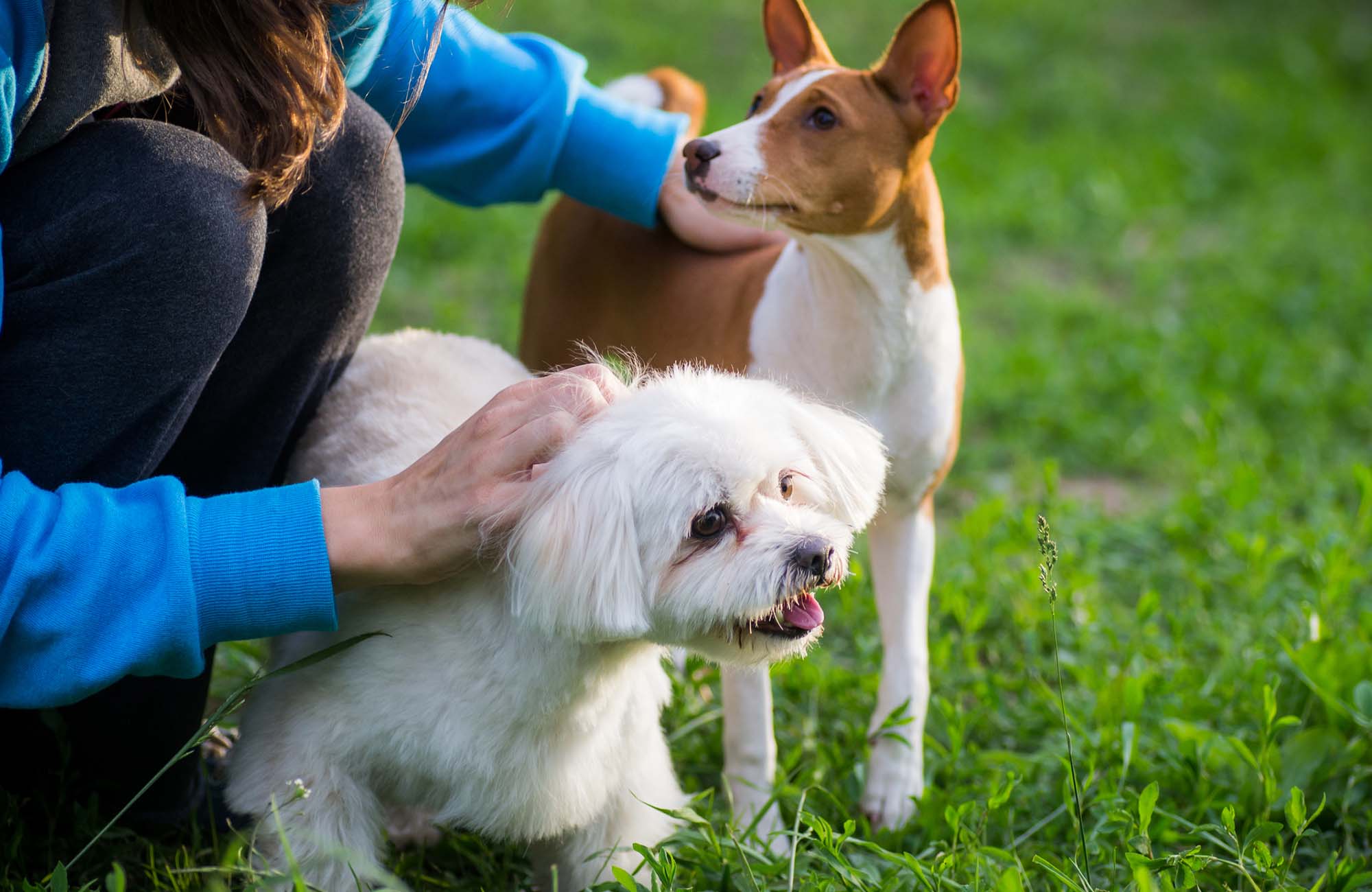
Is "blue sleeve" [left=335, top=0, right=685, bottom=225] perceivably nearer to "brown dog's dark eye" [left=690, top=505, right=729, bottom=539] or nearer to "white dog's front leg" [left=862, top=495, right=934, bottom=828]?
"white dog's front leg" [left=862, top=495, right=934, bottom=828]

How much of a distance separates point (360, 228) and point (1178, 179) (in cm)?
415

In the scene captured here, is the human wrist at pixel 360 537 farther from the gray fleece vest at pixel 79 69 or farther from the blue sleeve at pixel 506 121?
the blue sleeve at pixel 506 121

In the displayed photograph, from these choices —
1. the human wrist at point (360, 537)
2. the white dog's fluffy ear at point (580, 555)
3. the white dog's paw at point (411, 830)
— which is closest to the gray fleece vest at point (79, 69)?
the human wrist at point (360, 537)

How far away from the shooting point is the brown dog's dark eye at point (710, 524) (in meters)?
1.42

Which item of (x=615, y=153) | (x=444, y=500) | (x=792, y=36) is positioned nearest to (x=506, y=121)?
(x=615, y=153)

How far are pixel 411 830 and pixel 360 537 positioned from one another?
2.21ft

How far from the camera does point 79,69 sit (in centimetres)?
135

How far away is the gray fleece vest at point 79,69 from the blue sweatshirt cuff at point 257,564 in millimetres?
447

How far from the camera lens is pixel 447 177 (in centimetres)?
209

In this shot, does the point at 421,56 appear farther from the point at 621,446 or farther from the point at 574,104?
the point at 621,446

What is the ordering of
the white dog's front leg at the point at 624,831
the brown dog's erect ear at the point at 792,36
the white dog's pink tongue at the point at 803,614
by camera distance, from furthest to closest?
1. the brown dog's erect ear at the point at 792,36
2. the white dog's front leg at the point at 624,831
3. the white dog's pink tongue at the point at 803,614

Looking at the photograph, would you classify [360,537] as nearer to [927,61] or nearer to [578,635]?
[578,635]

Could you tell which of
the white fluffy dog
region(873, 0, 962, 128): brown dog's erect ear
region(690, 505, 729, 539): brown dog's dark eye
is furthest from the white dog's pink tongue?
region(873, 0, 962, 128): brown dog's erect ear

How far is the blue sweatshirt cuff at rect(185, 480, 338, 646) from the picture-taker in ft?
4.15
